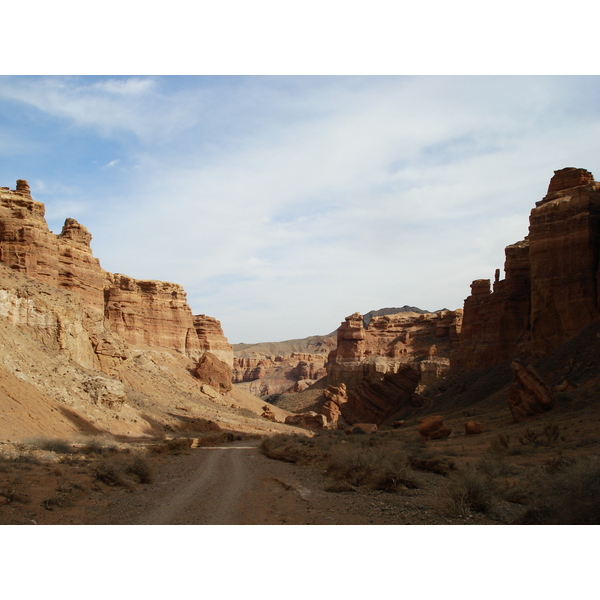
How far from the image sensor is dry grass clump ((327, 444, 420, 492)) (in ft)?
40.6

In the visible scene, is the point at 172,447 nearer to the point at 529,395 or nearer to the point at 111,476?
the point at 111,476

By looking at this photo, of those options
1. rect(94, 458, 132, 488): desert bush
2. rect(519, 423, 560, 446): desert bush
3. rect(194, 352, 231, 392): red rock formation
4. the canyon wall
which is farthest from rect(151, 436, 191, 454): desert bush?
rect(194, 352, 231, 392): red rock formation

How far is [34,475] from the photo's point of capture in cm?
1273

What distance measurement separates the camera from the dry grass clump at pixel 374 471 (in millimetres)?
12383

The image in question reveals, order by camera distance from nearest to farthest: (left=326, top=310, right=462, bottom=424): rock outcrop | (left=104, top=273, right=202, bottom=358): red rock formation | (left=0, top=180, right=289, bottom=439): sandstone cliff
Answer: (left=0, top=180, right=289, bottom=439): sandstone cliff < (left=104, top=273, right=202, bottom=358): red rock formation < (left=326, top=310, right=462, bottom=424): rock outcrop

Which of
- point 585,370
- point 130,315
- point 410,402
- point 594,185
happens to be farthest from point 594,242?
point 130,315

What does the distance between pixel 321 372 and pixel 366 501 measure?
131353 mm

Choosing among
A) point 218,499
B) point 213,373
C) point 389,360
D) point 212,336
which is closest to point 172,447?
point 218,499

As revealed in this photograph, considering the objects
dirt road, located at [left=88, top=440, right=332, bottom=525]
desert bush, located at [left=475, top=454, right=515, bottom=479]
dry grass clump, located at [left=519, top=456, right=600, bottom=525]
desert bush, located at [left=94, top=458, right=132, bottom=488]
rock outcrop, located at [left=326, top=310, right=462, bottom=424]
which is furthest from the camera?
rock outcrop, located at [left=326, top=310, right=462, bottom=424]

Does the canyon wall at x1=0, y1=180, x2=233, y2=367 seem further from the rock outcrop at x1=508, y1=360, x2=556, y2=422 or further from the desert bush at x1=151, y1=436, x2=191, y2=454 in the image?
the rock outcrop at x1=508, y1=360, x2=556, y2=422

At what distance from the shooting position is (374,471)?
42.8ft

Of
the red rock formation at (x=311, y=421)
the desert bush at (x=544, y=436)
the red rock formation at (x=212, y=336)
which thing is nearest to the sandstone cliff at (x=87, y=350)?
the red rock formation at (x=212, y=336)

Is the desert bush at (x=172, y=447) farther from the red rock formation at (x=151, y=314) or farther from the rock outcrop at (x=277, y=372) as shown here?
the rock outcrop at (x=277, y=372)

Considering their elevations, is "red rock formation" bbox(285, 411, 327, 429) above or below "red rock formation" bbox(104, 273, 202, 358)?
below
